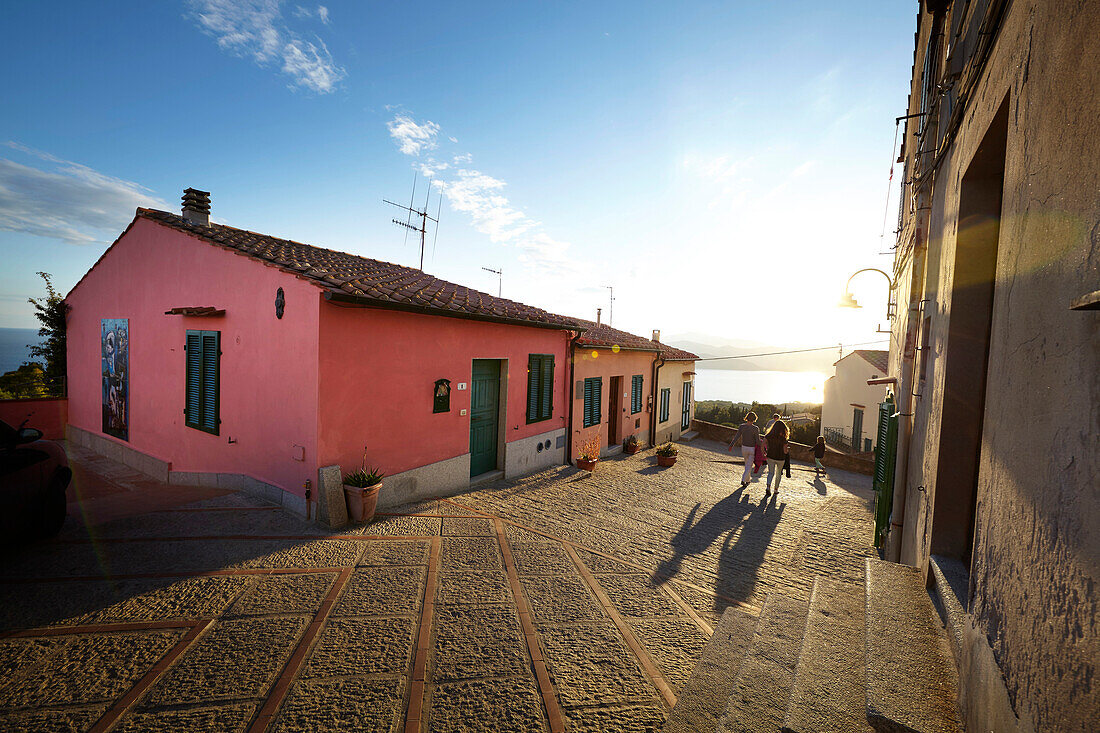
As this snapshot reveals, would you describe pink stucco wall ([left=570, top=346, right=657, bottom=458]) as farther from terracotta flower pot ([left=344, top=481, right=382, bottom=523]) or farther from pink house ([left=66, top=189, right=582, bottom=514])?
terracotta flower pot ([left=344, top=481, right=382, bottom=523])

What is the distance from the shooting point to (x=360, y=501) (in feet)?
19.3

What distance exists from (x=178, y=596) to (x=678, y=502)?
7673 millimetres

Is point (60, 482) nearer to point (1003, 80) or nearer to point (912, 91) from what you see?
point (1003, 80)

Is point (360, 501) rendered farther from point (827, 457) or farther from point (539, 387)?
point (827, 457)

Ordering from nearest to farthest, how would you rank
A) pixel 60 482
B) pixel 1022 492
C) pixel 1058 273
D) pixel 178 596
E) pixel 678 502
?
pixel 1058 273 < pixel 1022 492 < pixel 178 596 < pixel 60 482 < pixel 678 502

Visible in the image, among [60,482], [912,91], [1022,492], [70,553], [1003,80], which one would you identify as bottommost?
[70,553]

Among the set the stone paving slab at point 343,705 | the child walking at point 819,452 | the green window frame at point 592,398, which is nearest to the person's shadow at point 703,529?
the stone paving slab at point 343,705

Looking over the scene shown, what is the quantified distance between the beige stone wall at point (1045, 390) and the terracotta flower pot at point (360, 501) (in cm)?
589

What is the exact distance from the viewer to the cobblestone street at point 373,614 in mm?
2842

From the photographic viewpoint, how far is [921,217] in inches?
182

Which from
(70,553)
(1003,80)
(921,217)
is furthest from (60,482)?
(921,217)

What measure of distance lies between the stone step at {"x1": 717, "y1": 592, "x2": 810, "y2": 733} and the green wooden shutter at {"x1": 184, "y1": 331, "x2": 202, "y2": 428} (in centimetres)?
861

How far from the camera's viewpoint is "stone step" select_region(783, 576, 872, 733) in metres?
2.10

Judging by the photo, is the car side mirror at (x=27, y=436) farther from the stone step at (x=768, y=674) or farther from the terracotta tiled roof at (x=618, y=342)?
the terracotta tiled roof at (x=618, y=342)
